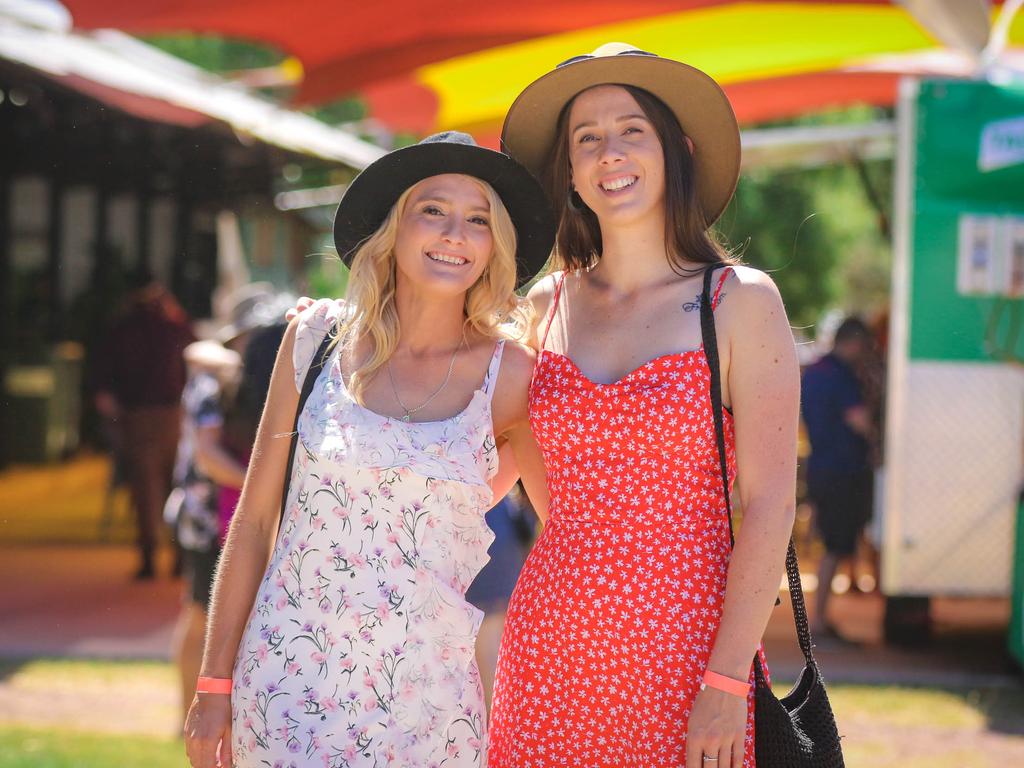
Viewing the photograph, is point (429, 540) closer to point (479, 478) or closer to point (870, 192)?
point (479, 478)

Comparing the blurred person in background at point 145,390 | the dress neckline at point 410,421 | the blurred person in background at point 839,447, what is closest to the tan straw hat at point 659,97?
→ the dress neckline at point 410,421

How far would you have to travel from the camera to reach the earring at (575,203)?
9.34 ft

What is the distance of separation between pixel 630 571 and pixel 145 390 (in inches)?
284

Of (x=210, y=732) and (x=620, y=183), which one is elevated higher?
(x=620, y=183)

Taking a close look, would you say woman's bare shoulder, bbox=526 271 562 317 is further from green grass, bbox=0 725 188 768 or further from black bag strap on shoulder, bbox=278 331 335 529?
green grass, bbox=0 725 188 768

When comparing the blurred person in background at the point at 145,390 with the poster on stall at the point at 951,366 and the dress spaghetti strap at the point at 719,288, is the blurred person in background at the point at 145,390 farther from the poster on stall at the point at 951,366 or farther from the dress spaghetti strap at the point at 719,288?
the dress spaghetti strap at the point at 719,288

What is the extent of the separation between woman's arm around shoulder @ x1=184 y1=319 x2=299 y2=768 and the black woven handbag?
854 mm

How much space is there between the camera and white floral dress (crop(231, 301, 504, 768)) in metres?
2.32

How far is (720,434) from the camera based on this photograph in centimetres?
236

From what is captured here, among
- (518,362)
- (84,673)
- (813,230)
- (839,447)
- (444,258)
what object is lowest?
(84,673)

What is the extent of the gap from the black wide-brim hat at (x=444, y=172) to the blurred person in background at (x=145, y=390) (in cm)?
651

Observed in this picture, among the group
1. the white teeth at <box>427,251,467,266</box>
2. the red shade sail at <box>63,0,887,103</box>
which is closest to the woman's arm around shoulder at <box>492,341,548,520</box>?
the white teeth at <box>427,251,467,266</box>

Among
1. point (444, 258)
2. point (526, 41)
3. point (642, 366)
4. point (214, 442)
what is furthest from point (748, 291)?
point (526, 41)

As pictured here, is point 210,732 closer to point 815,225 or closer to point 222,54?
point 222,54
